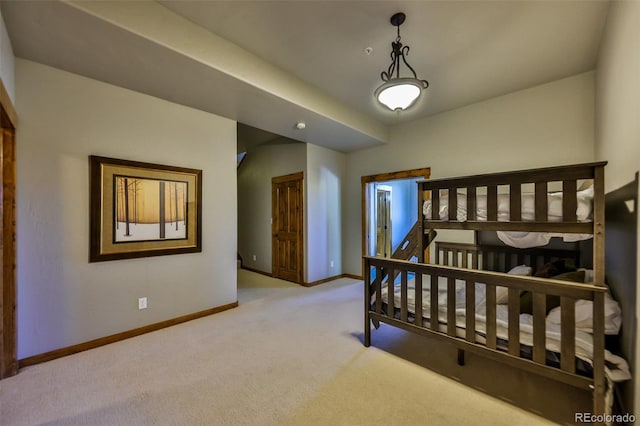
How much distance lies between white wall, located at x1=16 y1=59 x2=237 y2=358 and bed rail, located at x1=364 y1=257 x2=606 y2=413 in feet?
7.43

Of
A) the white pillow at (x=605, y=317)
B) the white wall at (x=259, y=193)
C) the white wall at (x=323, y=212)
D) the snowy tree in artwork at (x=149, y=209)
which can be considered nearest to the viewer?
Result: the white pillow at (x=605, y=317)

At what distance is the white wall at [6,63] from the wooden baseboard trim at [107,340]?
205cm

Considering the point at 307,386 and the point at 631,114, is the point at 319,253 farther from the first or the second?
the point at 631,114

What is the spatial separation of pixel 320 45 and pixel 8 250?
298 centimetres

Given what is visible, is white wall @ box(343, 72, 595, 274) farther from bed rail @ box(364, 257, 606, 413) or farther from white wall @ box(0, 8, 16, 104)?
white wall @ box(0, 8, 16, 104)

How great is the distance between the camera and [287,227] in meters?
4.93

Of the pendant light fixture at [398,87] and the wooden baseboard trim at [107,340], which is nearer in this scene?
the pendant light fixture at [398,87]

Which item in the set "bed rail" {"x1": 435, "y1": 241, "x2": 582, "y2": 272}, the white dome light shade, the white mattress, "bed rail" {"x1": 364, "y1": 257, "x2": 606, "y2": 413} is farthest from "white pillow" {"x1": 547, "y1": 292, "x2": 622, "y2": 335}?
the white dome light shade

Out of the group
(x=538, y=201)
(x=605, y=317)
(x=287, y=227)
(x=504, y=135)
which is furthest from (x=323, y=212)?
(x=605, y=317)

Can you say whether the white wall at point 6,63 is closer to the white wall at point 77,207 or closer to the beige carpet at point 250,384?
the white wall at point 77,207

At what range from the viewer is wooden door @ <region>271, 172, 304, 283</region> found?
4.67 metres

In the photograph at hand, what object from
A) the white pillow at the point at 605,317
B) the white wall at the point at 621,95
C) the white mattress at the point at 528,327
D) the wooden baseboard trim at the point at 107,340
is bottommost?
the wooden baseboard trim at the point at 107,340

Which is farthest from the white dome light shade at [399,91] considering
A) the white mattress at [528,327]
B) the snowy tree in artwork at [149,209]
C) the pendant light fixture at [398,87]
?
the snowy tree in artwork at [149,209]

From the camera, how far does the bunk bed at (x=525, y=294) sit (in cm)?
143
